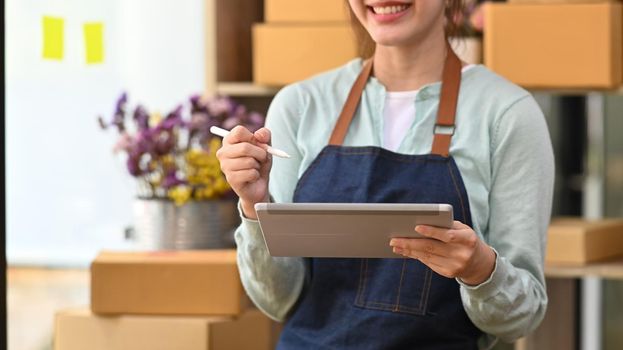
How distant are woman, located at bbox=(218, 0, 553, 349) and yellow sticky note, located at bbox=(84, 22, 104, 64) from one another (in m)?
0.91

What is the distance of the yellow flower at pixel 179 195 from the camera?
8.67ft

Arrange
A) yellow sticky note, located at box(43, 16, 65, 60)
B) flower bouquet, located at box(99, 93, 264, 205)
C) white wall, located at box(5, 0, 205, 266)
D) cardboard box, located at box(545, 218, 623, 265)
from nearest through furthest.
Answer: yellow sticky note, located at box(43, 16, 65, 60), flower bouquet, located at box(99, 93, 264, 205), cardboard box, located at box(545, 218, 623, 265), white wall, located at box(5, 0, 205, 266)

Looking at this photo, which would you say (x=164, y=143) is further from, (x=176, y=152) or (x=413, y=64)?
(x=413, y=64)

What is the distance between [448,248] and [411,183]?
279 mm

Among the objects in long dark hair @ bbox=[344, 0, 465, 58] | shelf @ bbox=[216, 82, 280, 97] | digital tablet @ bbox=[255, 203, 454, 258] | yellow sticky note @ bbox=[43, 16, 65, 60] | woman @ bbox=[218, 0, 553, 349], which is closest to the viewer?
digital tablet @ bbox=[255, 203, 454, 258]

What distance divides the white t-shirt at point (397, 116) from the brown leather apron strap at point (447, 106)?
50 millimetres

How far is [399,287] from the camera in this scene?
182 cm

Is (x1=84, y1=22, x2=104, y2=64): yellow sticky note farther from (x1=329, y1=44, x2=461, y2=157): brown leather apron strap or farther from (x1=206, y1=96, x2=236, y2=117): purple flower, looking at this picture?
(x1=329, y1=44, x2=461, y2=157): brown leather apron strap

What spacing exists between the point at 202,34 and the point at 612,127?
5.41 feet

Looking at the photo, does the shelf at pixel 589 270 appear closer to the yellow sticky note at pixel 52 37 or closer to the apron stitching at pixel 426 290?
the apron stitching at pixel 426 290

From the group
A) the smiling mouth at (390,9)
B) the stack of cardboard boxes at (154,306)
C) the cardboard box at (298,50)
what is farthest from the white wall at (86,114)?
the smiling mouth at (390,9)

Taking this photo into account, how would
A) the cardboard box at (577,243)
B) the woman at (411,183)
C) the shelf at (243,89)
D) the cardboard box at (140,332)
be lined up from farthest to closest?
the shelf at (243,89), the cardboard box at (577,243), the cardboard box at (140,332), the woman at (411,183)

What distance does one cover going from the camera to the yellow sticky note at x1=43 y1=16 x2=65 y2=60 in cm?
254

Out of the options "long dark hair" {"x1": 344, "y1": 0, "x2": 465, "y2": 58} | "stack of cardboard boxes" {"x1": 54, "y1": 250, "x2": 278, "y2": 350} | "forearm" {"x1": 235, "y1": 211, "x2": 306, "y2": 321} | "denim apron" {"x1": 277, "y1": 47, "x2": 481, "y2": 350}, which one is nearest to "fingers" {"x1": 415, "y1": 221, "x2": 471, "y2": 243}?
"denim apron" {"x1": 277, "y1": 47, "x2": 481, "y2": 350}
